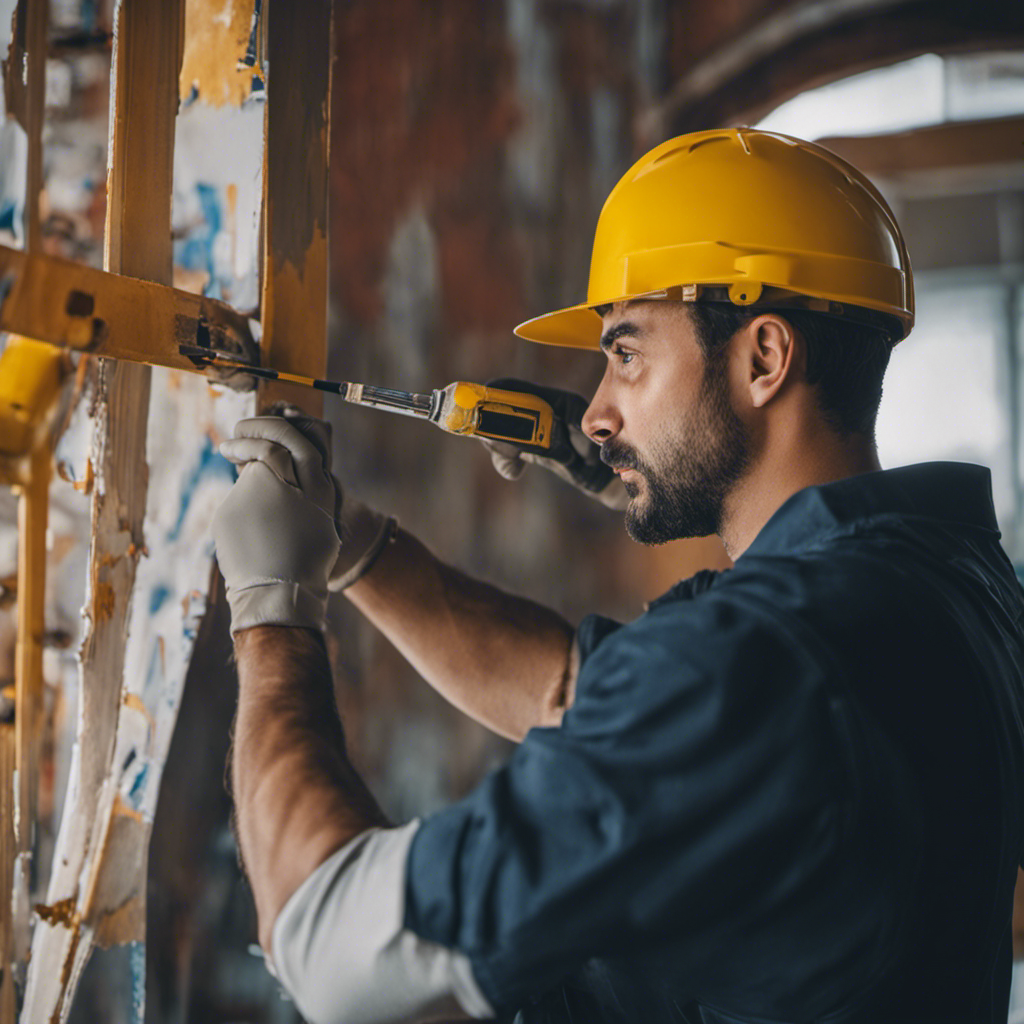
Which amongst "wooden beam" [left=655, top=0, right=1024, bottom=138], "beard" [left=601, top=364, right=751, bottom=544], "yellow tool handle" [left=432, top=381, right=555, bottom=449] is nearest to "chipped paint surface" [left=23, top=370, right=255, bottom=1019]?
"yellow tool handle" [left=432, top=381, right=555, bottom=449]

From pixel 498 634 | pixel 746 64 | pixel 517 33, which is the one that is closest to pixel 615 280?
pixel 498 634

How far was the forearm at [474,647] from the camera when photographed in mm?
1333

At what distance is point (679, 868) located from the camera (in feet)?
2.08

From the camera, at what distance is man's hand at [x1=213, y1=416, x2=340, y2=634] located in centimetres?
96

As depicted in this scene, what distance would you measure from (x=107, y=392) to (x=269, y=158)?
343mm

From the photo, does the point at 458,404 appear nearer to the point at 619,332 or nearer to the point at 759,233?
the point at 619,332

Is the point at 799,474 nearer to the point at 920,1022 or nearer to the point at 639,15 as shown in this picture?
the point at 920,1022

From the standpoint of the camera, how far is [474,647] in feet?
4.45

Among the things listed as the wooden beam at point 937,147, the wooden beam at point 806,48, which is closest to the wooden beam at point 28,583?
the wooden beam at point 806,48

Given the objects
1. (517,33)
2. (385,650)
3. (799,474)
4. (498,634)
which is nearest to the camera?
(799,474)

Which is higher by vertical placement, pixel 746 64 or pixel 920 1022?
pixel 746 64

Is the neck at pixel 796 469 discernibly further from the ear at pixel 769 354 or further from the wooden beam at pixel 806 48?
the wooden beam at pixel 806 48

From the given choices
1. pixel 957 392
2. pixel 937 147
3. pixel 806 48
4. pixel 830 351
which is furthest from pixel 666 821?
pixel 957 392

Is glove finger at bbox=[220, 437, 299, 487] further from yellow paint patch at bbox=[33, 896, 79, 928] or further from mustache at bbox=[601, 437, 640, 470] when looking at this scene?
yellow paint patch at bbox=[33, 896, 79, 928]
